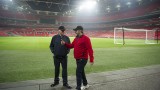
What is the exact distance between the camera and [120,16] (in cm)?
7125

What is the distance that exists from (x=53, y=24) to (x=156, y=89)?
252 ft

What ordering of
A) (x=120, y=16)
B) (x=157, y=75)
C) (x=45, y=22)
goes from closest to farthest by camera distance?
(x=157, y=75) → (x=120, y=16) → (x=45, y=22)

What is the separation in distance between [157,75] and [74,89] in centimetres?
389

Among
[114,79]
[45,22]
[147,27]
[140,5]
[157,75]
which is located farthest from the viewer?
[45,22]

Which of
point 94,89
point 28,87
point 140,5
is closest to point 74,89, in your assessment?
point 94,89

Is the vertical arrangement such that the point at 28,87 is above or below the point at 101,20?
below

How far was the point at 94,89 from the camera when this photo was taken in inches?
207

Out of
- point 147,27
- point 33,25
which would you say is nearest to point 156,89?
point 147,27

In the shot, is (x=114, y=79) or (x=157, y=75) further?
(x=157, y=75)

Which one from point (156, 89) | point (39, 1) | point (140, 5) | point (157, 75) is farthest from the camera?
point (140, 5)

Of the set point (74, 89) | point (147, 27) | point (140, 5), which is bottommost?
point (74, 89)

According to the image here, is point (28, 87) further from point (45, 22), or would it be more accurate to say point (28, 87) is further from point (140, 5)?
point (45, 22)

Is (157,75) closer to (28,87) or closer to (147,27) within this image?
(28,87)

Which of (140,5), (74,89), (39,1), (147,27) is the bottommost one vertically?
(74,89)
